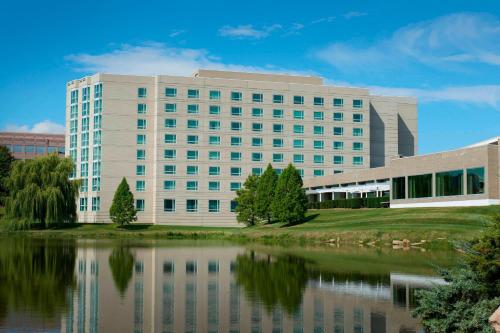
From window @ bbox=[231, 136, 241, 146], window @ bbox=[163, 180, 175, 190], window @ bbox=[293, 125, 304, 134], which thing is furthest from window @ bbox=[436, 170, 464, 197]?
window @ bbox=[163, 180, 175, 190]

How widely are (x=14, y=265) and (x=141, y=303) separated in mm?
15712

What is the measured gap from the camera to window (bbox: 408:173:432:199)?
73688mm

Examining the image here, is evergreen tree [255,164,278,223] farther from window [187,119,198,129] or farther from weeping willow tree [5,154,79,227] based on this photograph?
window [187,119,198,129]

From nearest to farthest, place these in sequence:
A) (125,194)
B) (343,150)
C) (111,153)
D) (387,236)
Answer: (387,236) → (125,194) → (111,153) → (343,150)

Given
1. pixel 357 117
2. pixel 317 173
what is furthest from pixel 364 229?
pixel 357 117

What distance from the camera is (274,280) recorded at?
27.5 m

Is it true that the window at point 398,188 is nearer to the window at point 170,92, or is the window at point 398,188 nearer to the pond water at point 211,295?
the window at point 170,92

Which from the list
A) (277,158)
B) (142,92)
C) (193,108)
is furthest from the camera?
(277,158)

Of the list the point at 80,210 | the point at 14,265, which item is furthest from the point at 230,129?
the point at 14,265

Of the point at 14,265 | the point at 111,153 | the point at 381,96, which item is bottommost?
the point at 14,265

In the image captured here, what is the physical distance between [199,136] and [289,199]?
32801 millimetres

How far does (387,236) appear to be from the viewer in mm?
56062

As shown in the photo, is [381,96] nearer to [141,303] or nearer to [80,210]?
[80,210]

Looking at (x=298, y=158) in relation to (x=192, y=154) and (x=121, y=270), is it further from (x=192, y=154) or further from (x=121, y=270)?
(x=121, y=270)
